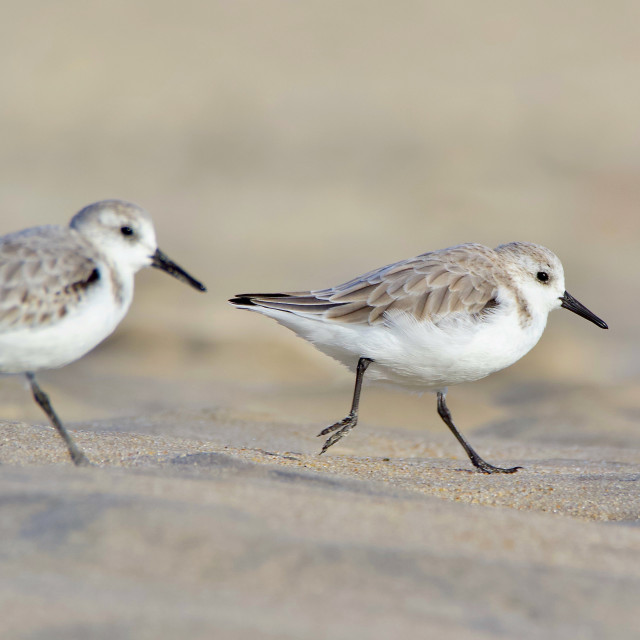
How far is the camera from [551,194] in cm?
2236

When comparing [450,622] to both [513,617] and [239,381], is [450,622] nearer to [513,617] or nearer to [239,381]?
[513,617]

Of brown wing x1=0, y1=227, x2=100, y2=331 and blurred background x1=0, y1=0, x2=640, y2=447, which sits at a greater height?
brown wing x1=0, y1=227, x2=100, y2=331

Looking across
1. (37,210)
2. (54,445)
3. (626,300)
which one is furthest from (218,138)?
(54,445)

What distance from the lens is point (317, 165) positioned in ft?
78.4

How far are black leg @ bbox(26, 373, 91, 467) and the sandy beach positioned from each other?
136mm

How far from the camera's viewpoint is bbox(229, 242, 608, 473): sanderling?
5.47m

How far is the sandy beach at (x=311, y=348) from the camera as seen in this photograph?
268 cm

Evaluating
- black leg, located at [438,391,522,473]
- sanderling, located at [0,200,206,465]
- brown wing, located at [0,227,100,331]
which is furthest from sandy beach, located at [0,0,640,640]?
brown wing, located at [0,227,100,331]

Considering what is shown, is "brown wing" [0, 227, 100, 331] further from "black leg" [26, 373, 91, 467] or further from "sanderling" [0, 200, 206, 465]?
"black leg" [26, 373, 91, 467]

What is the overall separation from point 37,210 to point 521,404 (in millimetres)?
13218

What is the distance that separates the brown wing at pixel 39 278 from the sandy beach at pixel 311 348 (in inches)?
24.4

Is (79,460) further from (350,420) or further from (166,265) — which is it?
(350,420)

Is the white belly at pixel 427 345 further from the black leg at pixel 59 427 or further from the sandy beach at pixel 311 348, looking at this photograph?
the black leg at pixel 59 427

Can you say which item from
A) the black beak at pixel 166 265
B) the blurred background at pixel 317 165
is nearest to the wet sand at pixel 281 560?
the black beak at pixel 166 265
